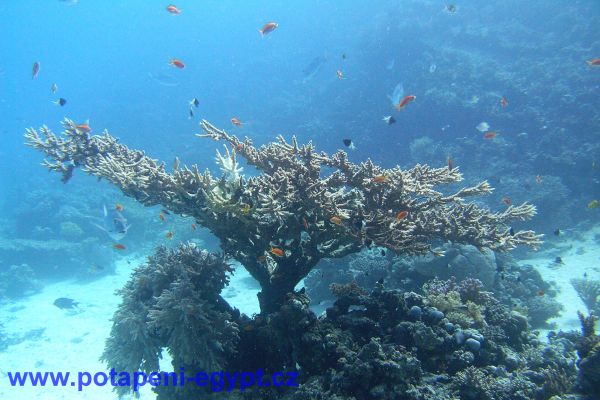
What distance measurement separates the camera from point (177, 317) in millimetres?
4230

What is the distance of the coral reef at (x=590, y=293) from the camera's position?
851cm

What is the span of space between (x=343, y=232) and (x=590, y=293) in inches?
346

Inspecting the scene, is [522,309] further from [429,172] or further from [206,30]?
[206,30]

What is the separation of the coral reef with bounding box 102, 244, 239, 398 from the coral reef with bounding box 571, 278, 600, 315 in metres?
9.38

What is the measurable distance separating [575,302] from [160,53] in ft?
266

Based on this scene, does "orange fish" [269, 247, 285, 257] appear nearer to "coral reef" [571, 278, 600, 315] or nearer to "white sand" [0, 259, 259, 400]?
"white sand" [0, 259, 259, 400]

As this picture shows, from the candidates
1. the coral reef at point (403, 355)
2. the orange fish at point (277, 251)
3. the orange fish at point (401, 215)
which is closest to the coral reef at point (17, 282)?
the coral reef at point (403, 355)

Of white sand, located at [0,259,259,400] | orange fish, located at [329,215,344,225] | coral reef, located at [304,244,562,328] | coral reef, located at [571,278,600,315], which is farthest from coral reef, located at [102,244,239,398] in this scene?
coral reef, located at [571,278,600,315]

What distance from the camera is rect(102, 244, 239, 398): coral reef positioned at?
4.17m

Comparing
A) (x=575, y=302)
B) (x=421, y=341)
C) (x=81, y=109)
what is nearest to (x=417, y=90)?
(x=575, y=302)

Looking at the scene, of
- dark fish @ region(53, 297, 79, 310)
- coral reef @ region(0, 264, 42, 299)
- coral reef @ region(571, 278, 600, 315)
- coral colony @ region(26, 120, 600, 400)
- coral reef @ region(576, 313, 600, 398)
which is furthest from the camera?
coral reef @ region(0, 264, 42, 299)

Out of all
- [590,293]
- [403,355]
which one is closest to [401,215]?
[403,355]

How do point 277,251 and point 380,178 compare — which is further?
point 277,251

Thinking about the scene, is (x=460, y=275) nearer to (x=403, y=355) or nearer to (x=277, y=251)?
(x=403, y=355)
